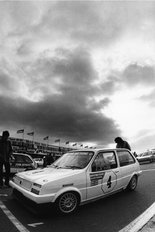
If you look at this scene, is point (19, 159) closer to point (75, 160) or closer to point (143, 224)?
point (75, 160)

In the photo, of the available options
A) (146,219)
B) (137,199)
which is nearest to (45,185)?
(146,219)

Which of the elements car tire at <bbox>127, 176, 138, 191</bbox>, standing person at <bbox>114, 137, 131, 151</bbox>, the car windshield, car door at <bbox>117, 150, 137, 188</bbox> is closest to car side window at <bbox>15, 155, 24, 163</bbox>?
standing person at <bbox>114, 137, 131, 151</bbox>

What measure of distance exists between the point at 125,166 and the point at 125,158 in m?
0.32

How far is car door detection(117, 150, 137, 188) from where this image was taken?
6.09 meters

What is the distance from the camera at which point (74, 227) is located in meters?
3.79

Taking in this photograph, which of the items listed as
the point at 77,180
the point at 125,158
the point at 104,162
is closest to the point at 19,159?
the point at 125,158

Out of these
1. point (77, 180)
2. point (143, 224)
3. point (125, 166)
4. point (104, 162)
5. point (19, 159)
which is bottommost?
point (143, 224)

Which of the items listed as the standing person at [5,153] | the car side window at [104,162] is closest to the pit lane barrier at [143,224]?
the car side window at [104,162]

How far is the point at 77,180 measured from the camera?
4723mm

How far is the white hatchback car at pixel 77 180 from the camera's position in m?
4.38

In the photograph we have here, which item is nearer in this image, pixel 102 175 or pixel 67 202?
pixel 67 202

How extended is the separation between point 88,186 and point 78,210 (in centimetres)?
57

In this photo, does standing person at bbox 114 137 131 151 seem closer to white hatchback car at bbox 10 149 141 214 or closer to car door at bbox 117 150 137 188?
car door at bbox 117 150 137 188

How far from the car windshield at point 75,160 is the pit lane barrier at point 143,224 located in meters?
1.73
